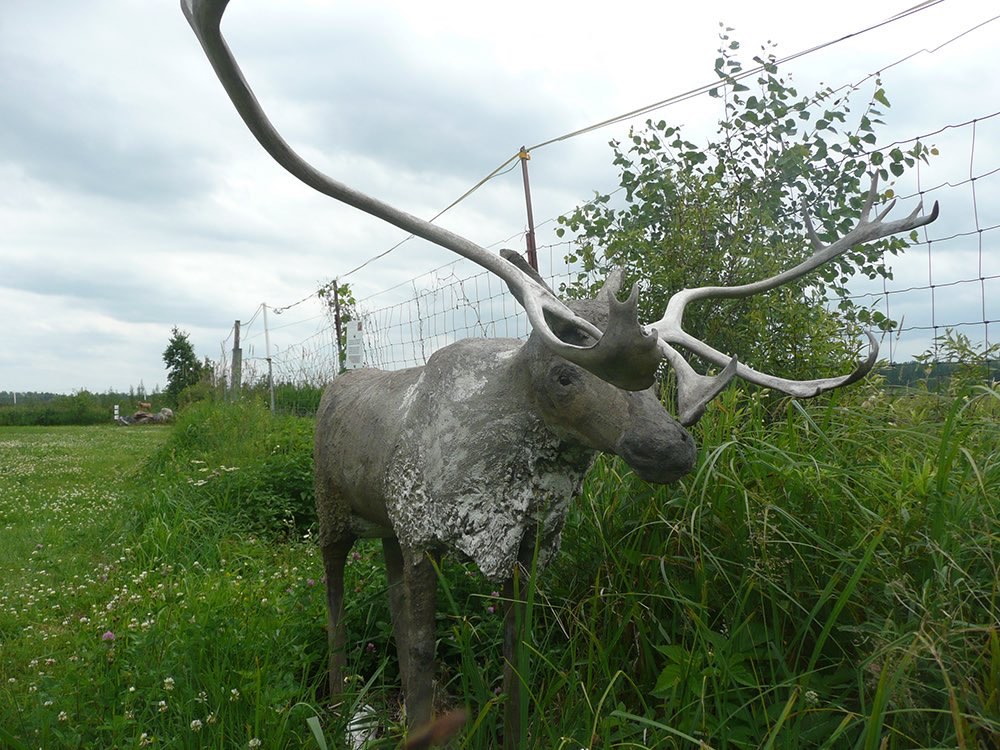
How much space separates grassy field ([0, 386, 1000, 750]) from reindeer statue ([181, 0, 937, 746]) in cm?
18

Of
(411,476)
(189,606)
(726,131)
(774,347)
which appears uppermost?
(726,131)

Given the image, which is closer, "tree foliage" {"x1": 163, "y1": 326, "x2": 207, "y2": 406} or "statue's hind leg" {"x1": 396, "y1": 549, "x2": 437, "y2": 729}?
"statue's hind leg" {"x1": 396, "y1": 549, "x2": 437, "y2": 729}

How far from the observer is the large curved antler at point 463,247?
180 centimetres

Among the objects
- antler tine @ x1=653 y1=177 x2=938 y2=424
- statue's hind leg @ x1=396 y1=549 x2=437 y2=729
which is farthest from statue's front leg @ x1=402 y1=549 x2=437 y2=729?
antler tine @ x1=653 y1=177 x2=938 y2=424

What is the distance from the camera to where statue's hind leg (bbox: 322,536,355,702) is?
9.87 ft

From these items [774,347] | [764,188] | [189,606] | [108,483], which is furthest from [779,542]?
[108,483]

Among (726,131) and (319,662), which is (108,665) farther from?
(726,131)

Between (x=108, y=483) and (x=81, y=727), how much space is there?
730 centimetres

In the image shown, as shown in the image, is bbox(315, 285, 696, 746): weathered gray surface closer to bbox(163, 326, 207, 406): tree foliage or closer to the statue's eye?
the statue's eye

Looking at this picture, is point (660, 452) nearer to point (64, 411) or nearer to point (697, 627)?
point (697, 627)

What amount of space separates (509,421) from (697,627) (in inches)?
33.4

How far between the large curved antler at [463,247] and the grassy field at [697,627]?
2.52 ft

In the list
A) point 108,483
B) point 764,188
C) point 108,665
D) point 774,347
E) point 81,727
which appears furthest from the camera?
point 108,483

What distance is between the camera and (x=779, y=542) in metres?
2.39
